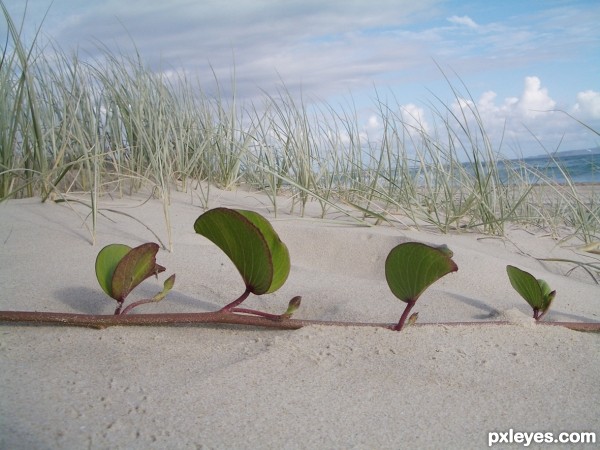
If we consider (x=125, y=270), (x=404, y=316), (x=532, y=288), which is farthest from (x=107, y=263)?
(x=532, y=288)

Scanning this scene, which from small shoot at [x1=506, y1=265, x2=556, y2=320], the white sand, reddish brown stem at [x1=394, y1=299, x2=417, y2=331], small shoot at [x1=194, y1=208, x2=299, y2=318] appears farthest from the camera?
small shoot at [x1=506, y1=265, x2=556, y2=320]

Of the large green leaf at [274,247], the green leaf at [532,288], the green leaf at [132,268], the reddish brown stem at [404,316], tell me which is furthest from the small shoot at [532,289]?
the green leaf at [132,268]

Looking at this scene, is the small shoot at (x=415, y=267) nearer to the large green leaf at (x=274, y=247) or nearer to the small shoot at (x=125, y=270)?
the large green leaf at (x=274, y=247)

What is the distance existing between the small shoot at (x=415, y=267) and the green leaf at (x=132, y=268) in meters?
0.39

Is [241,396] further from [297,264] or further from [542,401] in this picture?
[297,264]

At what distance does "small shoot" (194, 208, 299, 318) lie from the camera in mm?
828

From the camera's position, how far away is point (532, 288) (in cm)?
107

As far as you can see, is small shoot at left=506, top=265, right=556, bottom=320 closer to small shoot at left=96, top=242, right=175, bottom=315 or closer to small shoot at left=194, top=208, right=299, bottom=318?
small shoot at left=194, top=208, right=299, bottom=318

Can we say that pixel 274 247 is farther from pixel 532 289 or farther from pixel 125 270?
pixel 532 289

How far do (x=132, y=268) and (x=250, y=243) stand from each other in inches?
8.7

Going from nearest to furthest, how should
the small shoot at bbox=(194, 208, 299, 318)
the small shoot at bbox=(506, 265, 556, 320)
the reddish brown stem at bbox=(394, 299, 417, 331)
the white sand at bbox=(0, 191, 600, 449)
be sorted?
the white sand at bbox=(0, 191, 600, 449) → the small shoot at bbox=(194, 208, 299, 318) → the reddish brown stem at bbox=(394, 299, 417, 331) → the small shoot at bbox=(506, 265, 556, 320)

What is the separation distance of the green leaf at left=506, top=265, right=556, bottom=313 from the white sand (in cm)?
5

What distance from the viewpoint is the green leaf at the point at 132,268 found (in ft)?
3.00

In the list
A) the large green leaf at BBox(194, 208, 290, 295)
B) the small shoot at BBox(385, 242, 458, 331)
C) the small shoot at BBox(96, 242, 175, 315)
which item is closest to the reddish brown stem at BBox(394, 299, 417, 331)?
the small shoot at BBox(385, 242, 458, 331)
